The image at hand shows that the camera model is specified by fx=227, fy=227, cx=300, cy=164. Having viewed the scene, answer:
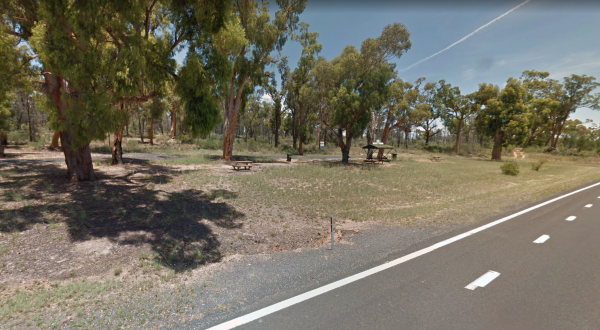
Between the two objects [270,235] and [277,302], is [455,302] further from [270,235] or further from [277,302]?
[270,235]

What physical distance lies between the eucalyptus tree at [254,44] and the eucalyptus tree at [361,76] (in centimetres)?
493

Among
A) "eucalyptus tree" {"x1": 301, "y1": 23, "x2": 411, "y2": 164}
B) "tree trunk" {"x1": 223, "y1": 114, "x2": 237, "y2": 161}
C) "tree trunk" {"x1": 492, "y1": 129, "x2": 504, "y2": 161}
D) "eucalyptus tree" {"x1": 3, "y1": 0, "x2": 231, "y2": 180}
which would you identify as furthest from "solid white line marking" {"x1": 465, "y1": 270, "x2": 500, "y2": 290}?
"tree trunk" {"x1": 492, "y1": 129, "x2": 504, "y2": 161}

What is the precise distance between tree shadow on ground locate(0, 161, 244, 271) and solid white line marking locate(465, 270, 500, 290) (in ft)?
14.0

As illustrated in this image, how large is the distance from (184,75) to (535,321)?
26.5ft

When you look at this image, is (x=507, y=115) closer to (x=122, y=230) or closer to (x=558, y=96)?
(x=558, y=96)

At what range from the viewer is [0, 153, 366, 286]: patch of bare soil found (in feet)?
12.9

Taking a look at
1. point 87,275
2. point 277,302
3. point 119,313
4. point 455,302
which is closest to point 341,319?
point 277,302

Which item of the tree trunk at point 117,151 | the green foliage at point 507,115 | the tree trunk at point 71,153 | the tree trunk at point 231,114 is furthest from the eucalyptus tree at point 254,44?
the green foliage at point 507,115

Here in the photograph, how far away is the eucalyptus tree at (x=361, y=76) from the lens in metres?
20.0

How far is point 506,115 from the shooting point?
32.0 m

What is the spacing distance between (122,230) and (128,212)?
4.38ft

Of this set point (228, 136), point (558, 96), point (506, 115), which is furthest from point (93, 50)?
point (558, 96)

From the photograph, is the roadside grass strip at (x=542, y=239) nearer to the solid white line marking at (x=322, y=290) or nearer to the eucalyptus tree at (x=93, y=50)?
the solid white line marking at (x=322, y=290)

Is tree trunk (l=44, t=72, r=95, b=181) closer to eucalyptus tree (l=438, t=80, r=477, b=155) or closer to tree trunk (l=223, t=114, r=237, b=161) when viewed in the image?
tree trunk (l=223, t=114, r=237, b=161)
